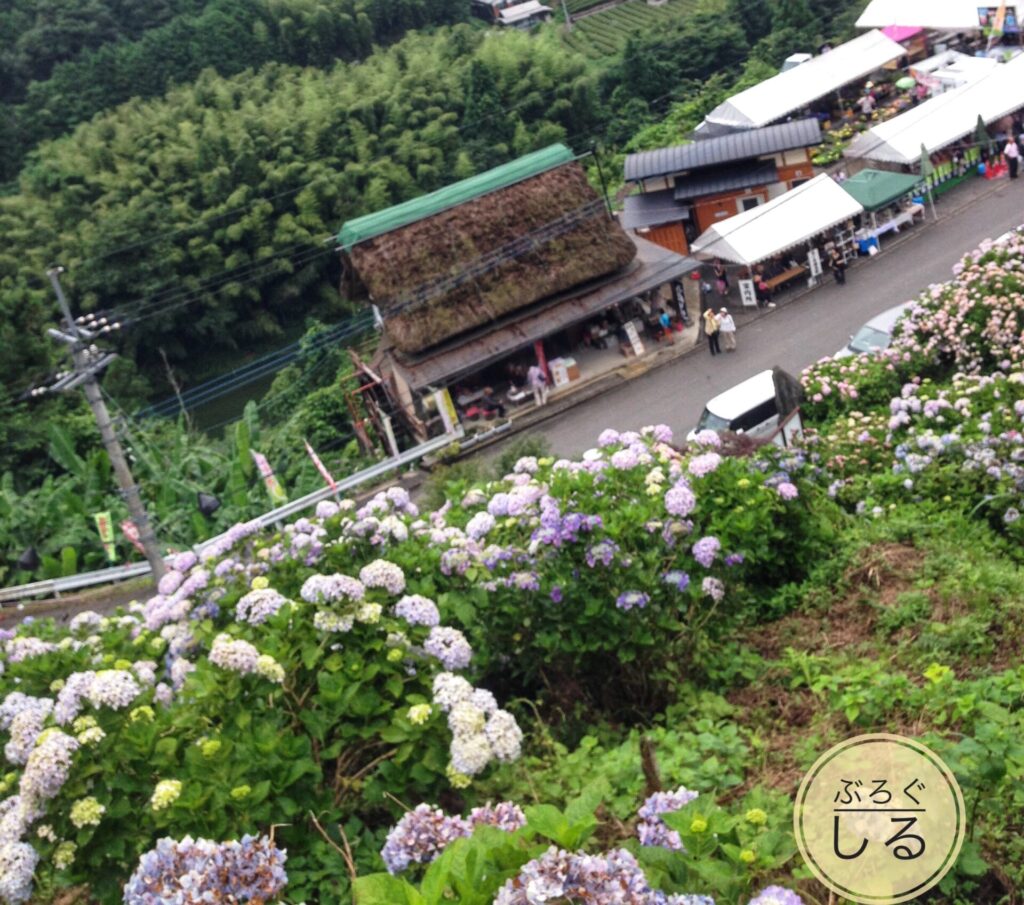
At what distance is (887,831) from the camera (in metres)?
3.09

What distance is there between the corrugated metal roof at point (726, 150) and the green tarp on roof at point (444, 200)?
3112mm

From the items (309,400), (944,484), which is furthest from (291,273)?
(944,484)

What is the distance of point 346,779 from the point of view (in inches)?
183

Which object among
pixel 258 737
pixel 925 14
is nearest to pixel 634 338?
pixel 258 737

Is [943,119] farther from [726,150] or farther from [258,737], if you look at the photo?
[258,737]

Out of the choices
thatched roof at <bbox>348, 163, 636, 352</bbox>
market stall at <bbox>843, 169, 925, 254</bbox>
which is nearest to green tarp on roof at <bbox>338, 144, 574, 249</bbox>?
thatched roof at <bbox>348, 163, 636, 352</bbox>

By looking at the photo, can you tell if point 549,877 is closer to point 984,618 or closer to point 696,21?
point 984,618

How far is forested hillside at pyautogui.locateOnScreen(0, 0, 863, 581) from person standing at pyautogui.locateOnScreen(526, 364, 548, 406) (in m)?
13.6

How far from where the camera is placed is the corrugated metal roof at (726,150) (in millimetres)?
24953

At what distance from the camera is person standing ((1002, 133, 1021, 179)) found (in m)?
24.8

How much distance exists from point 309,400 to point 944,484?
57.0 ft

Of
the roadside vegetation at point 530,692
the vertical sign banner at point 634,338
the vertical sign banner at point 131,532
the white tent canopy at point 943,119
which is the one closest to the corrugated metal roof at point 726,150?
the white tent canopy at point 943,119

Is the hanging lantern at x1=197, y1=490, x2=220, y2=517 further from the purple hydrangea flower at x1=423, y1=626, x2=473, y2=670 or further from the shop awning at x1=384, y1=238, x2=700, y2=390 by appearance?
the purple hydrangea flower at x1=423, y1=626, x2=473, y2=670

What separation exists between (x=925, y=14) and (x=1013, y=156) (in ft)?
33.6
